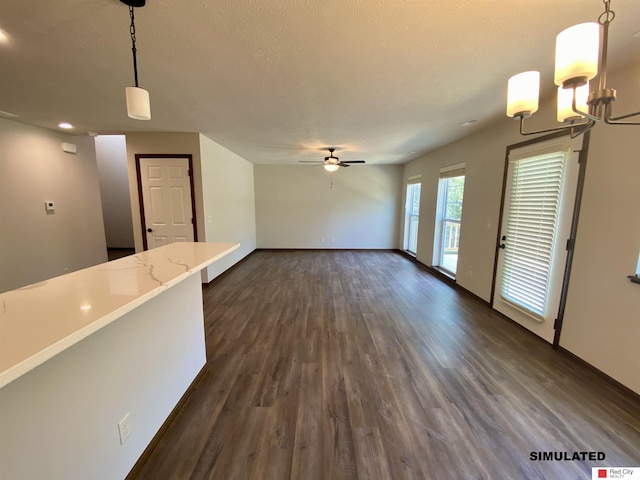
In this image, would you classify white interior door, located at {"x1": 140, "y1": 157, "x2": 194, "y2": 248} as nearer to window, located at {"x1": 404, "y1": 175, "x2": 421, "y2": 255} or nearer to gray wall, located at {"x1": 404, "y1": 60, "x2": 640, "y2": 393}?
gray wall, located at {"x1": 404, "y1": 60, "x2": 640, "y2": 393}

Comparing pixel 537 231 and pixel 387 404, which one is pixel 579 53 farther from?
pixel 537 231

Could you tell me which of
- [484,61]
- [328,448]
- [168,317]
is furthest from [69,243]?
[484,61]

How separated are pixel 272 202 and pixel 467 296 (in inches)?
210

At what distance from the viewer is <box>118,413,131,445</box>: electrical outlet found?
1.27 metres

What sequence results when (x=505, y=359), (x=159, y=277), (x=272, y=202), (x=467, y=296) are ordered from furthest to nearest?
(x=272, y=202)
(x=467, y=296)
(x=505, y=359)
(x=159, y=277)

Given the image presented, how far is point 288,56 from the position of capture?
6.12ft

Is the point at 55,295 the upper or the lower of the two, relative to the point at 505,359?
upper

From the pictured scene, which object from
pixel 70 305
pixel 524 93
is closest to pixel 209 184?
pixel 70 305

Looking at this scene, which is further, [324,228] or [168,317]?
[324,228]

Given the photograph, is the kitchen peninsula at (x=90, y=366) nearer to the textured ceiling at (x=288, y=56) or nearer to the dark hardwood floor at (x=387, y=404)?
the dark hardwood floor at (x=387, y=404)

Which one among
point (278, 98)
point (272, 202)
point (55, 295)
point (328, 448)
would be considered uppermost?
point (278, 98)

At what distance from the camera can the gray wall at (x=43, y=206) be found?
3.43 m

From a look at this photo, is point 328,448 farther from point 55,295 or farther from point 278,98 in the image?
point 278,98

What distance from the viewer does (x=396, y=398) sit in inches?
74.5
